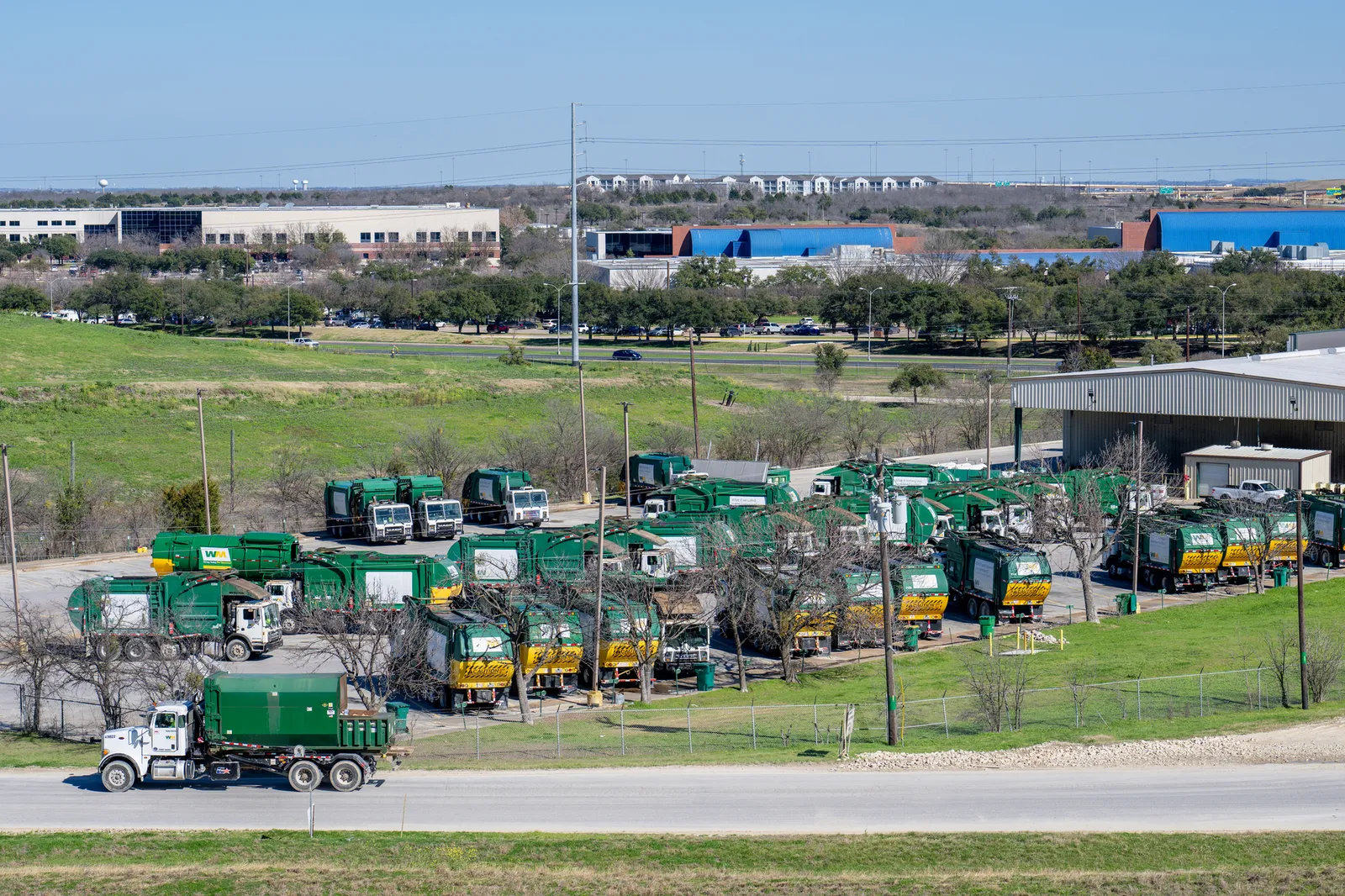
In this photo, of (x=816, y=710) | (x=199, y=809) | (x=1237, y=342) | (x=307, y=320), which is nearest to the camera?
(x=199, y=809)

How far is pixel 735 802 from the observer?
25.5m

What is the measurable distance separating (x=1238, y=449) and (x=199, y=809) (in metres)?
46.7

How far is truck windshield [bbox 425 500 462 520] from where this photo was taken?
51906 millimetres

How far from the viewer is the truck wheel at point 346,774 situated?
2611cm

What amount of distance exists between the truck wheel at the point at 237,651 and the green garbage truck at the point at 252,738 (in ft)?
36.3

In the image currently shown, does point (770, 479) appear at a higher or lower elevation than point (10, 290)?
lower

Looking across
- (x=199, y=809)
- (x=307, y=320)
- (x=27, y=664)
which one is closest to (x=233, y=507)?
(x=27, y=664)

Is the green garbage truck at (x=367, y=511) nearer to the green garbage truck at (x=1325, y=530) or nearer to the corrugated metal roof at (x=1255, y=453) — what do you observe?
the green garbage truck at (x=1325, y=530)

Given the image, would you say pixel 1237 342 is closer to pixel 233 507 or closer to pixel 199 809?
pixel 233 507

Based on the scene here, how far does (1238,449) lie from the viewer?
59.1 m

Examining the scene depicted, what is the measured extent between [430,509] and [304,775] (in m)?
26.1

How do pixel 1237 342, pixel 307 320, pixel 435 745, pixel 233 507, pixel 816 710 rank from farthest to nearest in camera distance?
pixel 307 320, pixel 1237 342, pixel 233 507, pixel 816 710, pixel 435 745

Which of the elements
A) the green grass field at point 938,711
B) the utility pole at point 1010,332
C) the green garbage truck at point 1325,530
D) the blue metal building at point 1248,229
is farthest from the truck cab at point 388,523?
the blue metal building at point 1248,229

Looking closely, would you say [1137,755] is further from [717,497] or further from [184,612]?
[717,497]
